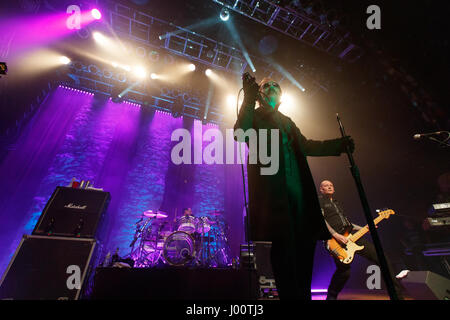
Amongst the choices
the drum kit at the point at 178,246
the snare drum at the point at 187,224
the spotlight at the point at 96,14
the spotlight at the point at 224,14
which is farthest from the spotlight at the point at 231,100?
the snare drum at the point at 187,224

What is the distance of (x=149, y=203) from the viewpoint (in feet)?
20.5

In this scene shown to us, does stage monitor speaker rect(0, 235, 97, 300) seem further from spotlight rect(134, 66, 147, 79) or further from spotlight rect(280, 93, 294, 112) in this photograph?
spotlight rect(280, 93, 294, 112)

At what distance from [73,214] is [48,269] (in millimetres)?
910

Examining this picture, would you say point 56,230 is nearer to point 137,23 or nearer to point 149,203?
point 149,203

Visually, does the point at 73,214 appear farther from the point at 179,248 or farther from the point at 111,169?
the point at 111,169

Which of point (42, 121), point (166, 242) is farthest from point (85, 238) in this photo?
point (42, 121)

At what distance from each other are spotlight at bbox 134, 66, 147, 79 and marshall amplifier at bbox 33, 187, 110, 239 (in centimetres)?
452

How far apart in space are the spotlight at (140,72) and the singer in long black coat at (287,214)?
262 inches

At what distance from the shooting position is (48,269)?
2.97 m

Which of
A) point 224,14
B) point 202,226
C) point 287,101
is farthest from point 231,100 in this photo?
point 202,226

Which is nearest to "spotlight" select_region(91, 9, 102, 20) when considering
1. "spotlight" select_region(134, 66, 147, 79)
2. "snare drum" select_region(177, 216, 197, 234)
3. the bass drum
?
"spotlight" select_region(134, 66, 147, 79)

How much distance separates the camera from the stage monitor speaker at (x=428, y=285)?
2.82 metres

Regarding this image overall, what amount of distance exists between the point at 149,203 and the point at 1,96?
3.97m

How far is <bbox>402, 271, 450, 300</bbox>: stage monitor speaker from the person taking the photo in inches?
111
